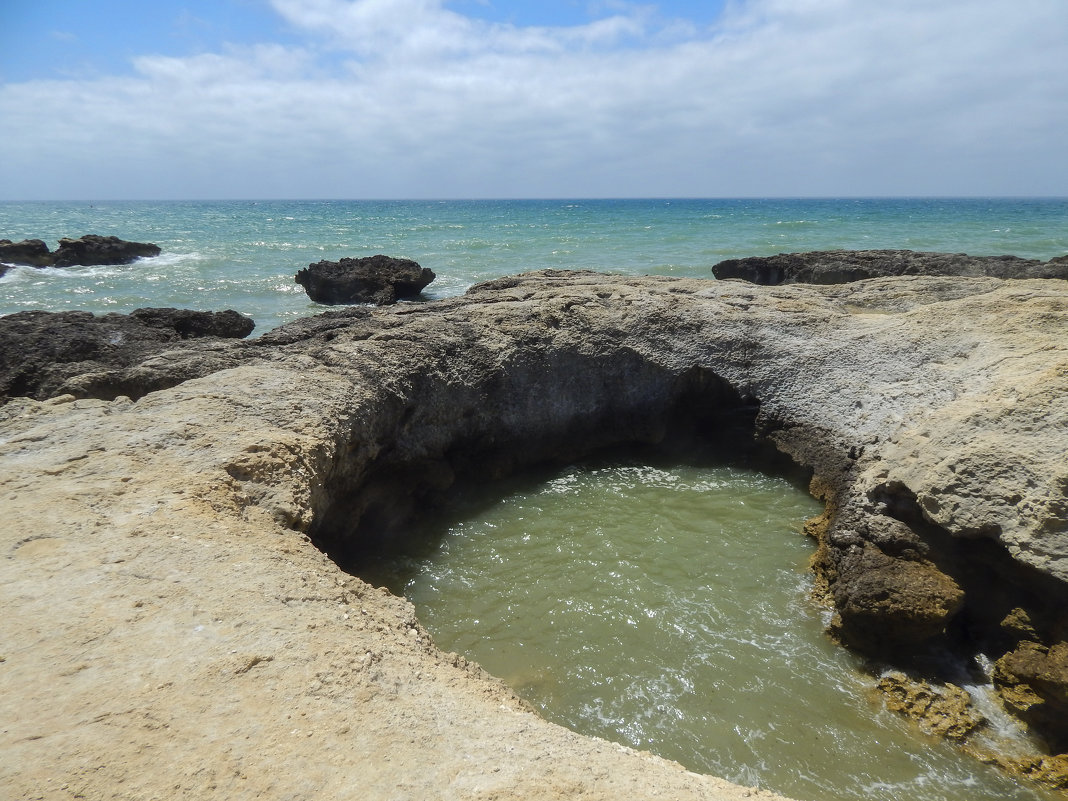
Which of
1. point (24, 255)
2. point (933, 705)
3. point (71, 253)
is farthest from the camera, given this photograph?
point (71, 253)

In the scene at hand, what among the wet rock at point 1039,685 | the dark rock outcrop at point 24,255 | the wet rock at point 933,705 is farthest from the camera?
the dark rock outcrop at point 24,255

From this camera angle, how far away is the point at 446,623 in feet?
17.3

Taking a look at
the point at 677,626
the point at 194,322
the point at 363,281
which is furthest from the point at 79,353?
the point at 363,281

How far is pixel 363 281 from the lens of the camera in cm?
1838

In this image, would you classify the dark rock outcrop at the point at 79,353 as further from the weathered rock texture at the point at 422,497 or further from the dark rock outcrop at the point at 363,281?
the dark rock outcrop at the point at 363,281

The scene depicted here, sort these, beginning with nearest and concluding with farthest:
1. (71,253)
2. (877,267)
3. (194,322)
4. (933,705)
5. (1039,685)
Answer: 1. (1039,685)
2. (933,705)
3. (194,322)
4. (877,267)
5. (71,253)

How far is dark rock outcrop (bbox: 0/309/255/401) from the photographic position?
23.1 ft

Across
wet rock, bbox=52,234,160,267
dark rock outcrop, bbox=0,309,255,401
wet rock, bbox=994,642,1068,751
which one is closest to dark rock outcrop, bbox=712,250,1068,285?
wet rock, bbox=994,642,1068,751

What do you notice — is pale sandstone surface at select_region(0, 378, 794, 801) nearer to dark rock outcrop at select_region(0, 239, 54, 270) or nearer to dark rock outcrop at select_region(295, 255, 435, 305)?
dark rock outcrop at select_region(295, 255, 435, 305)

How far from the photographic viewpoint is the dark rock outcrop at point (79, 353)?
23.1ft

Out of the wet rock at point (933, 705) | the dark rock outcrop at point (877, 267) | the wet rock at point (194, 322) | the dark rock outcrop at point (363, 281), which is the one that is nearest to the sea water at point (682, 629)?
the wet rock at point (933, 705)

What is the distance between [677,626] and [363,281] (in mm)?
15355

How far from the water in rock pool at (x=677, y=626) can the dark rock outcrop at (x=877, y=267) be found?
9421 millimetres

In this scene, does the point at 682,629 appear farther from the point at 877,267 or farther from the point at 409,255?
the point at 409,255
